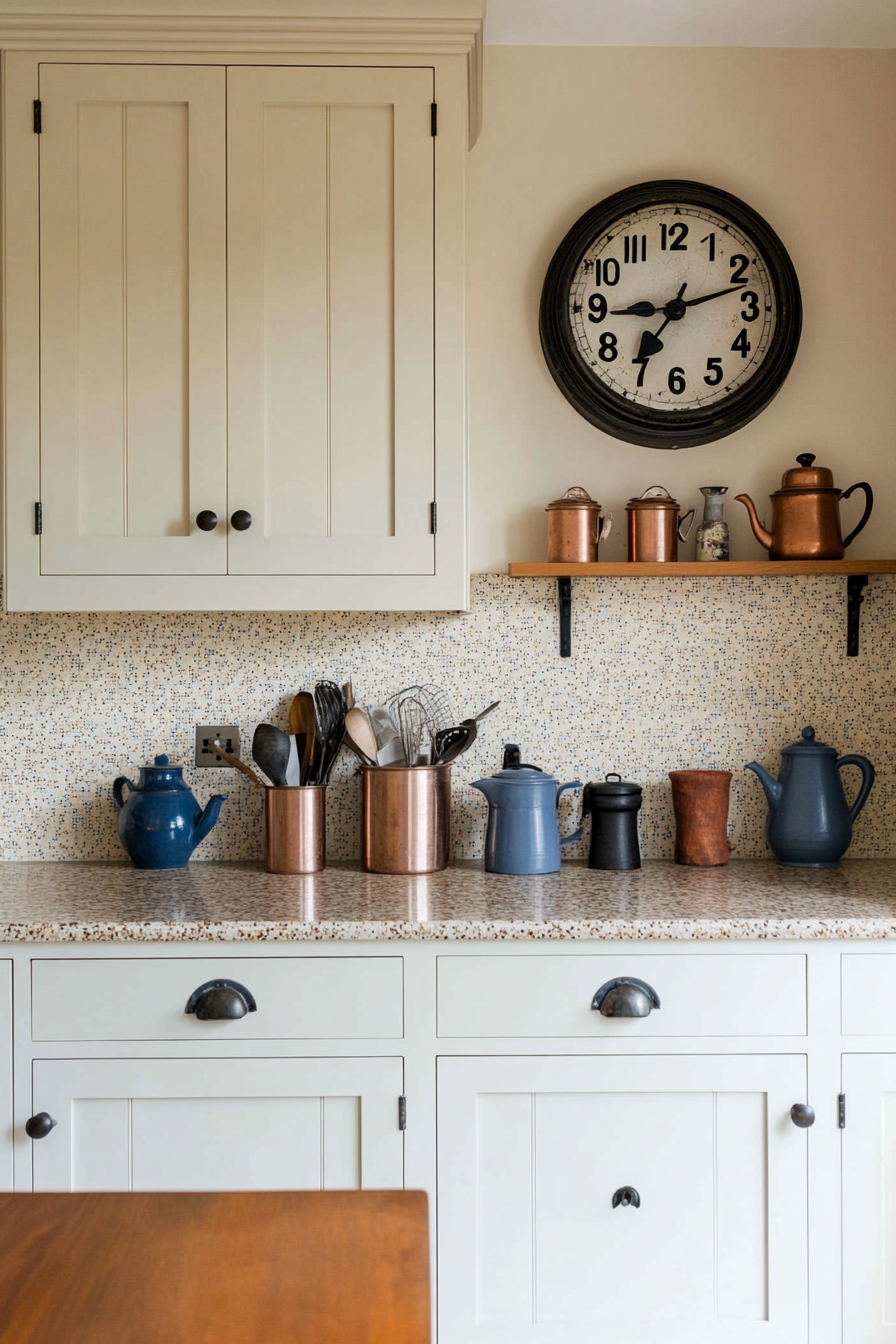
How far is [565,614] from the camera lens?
2.25 meters

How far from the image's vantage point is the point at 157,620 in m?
2.24

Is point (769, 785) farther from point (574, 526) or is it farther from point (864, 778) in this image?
point (574, 526)

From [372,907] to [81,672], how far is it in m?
0.88

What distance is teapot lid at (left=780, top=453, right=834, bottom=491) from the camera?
2.16m

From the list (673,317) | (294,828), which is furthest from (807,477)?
(294,828)

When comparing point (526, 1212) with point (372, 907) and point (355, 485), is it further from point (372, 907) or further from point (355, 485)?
point (355, 485)

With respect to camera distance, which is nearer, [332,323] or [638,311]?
[332,323]

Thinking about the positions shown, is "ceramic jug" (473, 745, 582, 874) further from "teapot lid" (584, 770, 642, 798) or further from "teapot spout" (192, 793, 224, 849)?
"teapot spout" (192, 793, 224, 849)

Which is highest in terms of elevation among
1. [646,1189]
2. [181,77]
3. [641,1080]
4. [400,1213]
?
[181,77]

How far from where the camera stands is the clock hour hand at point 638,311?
2.23m

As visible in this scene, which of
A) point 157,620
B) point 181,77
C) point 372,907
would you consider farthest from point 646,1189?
point 181,77

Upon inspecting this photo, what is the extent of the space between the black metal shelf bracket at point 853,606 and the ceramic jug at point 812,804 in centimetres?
24

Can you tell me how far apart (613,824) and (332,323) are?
42.1 inches

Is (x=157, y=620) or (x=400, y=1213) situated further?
(x=157, y=620)
